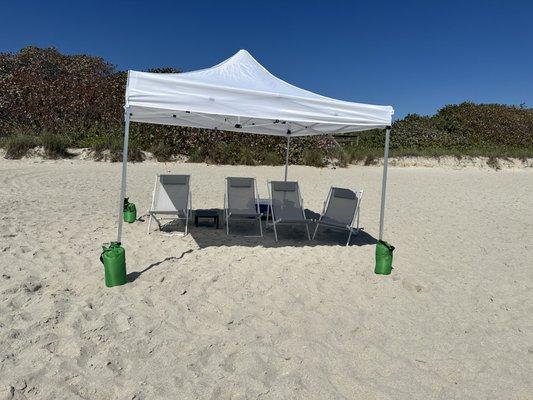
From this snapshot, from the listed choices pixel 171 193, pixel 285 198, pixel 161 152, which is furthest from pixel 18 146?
pixel 285 198

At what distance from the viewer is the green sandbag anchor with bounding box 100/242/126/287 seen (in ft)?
11.9

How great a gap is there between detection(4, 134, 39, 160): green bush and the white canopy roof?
9.94m

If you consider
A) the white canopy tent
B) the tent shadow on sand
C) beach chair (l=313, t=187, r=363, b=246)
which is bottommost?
the tent shadow on sand

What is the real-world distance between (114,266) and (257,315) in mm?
1347

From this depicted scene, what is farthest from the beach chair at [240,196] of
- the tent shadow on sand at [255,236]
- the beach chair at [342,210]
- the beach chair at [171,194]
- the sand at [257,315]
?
the beach chair at [342,210]

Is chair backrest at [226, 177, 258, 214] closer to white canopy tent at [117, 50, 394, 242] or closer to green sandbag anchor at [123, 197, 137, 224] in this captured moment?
green sandbag anchor at [123, 197, 137, 224]

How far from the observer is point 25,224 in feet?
18.2

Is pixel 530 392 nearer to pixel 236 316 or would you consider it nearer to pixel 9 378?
pixel 236 316

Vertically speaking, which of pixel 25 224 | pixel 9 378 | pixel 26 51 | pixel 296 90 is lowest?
pixel 9 378

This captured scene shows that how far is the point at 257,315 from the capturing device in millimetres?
3385

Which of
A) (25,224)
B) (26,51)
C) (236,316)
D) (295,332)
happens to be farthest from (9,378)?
(26,51)

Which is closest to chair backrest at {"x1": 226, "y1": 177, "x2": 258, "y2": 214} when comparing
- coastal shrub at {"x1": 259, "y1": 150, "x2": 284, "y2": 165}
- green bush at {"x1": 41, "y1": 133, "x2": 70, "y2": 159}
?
coastal shrub at {"x1": 259, "y1": 150, "x2": 284, "y2": 165}

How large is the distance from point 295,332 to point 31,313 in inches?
79.2

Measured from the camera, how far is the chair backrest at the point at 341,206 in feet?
19.1
